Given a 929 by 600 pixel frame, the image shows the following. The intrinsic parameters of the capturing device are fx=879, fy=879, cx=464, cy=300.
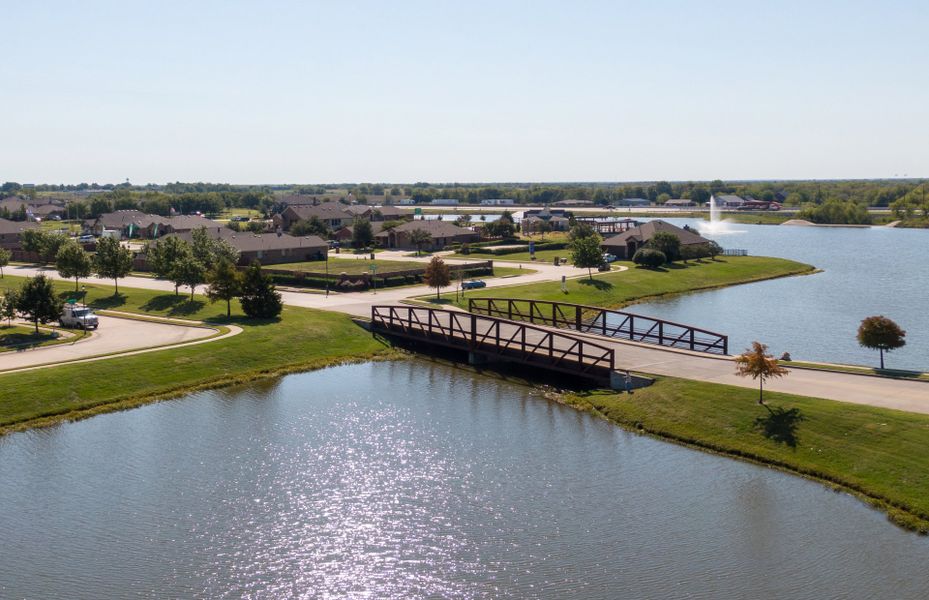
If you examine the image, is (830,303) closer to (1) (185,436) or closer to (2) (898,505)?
(2) (898,505)

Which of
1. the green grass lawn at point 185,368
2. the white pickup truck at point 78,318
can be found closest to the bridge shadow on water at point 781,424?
the green grass lawn at point 185,368

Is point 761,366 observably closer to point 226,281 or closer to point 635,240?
point 226,281

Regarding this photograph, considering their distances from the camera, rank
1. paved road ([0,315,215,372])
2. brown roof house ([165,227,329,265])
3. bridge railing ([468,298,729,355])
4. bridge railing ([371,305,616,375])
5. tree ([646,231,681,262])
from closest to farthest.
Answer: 1. bridge railing ([371,305,616,375])
2. paved road ([0,315,215,372])
3. bridge railing ([468,298,729,355])
4. brown roof house ([165,227,329,265])
5. tree ([646,231,681,262])

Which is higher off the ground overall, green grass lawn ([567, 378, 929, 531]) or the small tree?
the small tree

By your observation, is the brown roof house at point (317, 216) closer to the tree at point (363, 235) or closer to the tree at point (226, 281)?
the tree at point (363, 235)

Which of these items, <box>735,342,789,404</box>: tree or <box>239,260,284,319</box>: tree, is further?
<box>239,260,284,319</box>: tree

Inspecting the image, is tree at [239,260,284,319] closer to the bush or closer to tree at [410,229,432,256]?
the bush

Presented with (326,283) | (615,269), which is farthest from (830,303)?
(326,283)

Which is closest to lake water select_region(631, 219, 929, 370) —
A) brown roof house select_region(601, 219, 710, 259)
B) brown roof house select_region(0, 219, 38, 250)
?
brown roof house select_region(601, 219, 710, 259)

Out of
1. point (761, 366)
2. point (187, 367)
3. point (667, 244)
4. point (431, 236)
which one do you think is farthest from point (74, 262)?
point (667, 244)
